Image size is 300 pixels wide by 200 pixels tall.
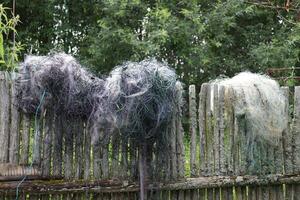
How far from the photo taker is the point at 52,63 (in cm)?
413

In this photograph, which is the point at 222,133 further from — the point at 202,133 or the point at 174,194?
the point at 174,194

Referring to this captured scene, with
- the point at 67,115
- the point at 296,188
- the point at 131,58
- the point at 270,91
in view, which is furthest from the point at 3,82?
the point at 131,58

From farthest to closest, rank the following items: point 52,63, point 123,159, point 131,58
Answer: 1. point 131,58
2. point 123,159
3. point 52,63

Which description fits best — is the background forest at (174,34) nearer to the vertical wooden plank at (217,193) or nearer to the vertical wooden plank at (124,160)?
the vertical wooden plank at (124,160)

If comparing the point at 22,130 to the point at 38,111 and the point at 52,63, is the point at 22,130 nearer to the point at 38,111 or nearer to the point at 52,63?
the point at 38,111

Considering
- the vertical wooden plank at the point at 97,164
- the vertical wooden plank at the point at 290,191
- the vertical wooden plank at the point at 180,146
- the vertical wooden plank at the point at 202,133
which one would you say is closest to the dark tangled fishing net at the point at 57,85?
the vertical wooden plank at the point at 97,164

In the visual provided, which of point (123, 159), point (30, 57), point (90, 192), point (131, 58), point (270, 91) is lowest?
point (90, 192)

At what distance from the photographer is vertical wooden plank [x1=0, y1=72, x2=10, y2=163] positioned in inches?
172

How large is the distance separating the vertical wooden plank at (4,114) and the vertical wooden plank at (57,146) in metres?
0.43

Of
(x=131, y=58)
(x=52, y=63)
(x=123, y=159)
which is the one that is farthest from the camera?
(x=131, y=58)

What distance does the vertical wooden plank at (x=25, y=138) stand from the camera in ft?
14.4

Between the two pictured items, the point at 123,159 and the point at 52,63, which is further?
the point at 123,159

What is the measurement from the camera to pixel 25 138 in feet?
14.4

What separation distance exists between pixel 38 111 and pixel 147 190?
3.88ft
